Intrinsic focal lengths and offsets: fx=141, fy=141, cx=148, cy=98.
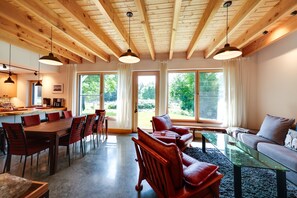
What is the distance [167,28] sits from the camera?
324cm

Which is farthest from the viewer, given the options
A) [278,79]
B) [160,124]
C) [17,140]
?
[160,124]

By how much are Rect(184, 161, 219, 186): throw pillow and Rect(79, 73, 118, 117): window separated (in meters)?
4.24

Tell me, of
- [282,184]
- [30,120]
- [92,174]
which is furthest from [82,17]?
[282,184]

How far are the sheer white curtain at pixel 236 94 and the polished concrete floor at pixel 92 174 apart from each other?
10.6ft

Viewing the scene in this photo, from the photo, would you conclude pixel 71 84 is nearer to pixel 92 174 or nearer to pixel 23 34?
pixel 23 34

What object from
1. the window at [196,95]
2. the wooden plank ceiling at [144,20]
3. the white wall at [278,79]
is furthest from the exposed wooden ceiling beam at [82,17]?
the white wall at [278,79]

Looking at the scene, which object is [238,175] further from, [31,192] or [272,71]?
[272,71]

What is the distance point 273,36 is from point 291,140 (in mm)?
2387

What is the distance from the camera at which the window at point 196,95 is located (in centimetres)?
473

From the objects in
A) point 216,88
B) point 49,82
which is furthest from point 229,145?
point 49,82

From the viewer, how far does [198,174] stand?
56.8 inches

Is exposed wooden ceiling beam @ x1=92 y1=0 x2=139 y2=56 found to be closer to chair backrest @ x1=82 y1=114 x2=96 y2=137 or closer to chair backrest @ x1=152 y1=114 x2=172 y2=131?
chair backrest @ x1=82 y1=114 x2=96 y2=137

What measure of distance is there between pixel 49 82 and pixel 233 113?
22.3 feet

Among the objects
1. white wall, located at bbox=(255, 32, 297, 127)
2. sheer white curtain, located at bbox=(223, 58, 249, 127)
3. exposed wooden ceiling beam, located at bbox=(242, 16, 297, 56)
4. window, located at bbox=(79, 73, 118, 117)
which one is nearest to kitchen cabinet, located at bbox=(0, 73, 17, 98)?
window, located at bbox=(79, 73, 118, 117)
